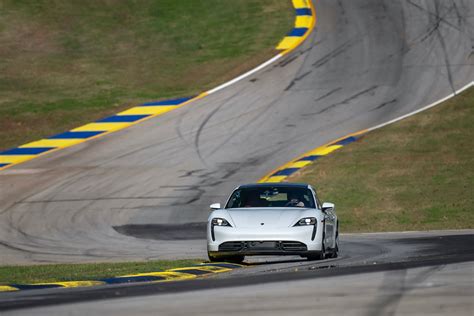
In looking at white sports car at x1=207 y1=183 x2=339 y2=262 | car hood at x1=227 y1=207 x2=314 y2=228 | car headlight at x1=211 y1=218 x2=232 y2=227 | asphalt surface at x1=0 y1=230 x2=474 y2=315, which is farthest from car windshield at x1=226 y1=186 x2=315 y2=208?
asphalt surface at x1=0 y1=230 x2=474 y2=315

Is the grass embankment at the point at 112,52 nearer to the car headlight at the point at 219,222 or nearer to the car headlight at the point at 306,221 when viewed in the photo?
the car headlight at the point at 219,222

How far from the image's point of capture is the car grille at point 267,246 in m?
16.7

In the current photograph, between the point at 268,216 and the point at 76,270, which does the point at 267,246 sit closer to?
the point at 268,216

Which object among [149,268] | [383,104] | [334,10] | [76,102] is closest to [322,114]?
[383,104]

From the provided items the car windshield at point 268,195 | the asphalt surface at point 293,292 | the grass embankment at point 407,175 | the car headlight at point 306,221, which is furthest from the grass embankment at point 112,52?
the asphalt surface at point 293,292

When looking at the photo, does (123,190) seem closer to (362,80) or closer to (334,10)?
(362,80)

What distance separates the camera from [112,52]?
43.6 meters

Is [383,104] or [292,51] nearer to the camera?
[383,104]

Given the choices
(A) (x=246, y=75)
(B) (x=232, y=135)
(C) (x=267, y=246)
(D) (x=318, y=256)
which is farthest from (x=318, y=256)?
(A) (x=246, y=75)

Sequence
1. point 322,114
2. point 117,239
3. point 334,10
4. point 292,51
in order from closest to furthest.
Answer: point 117,239 < point 322,114 < point 292,51 < point 334,10

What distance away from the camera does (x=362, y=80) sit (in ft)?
127

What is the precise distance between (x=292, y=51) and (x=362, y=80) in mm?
3718

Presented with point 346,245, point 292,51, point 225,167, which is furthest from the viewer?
point 292,51

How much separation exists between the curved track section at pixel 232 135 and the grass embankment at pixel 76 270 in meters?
1.79
